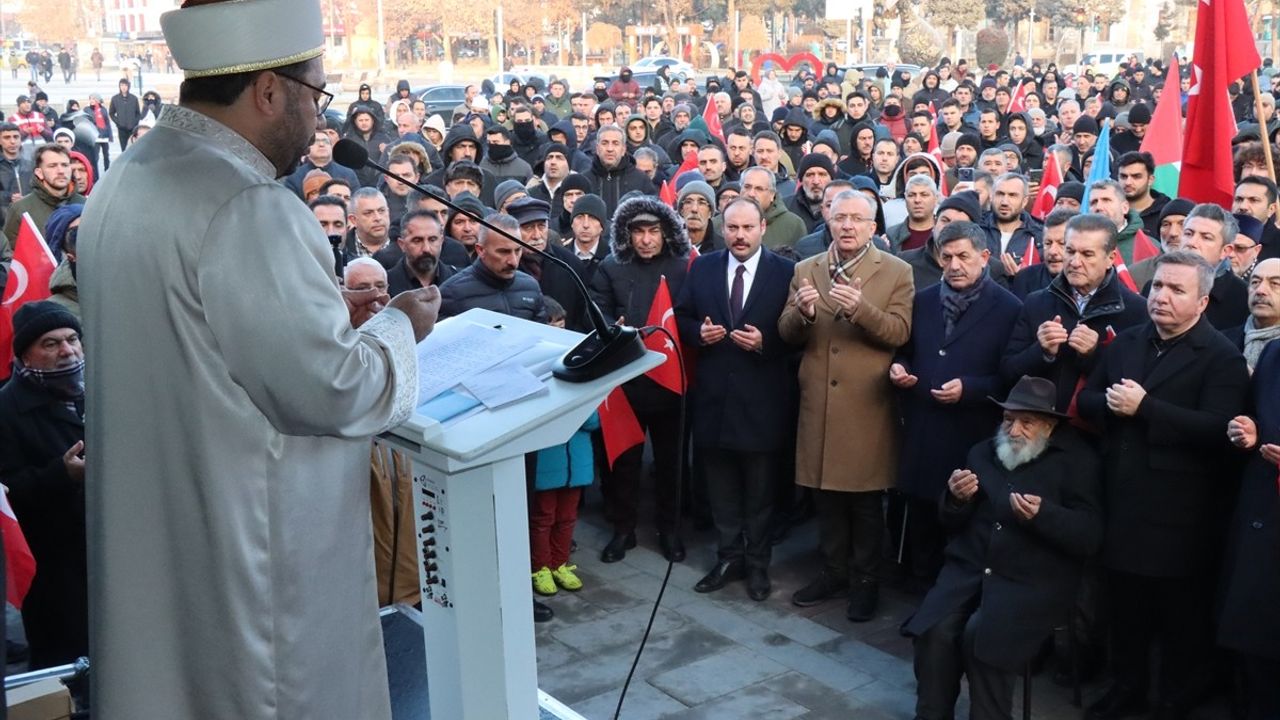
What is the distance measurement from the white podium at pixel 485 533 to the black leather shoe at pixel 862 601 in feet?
11.4

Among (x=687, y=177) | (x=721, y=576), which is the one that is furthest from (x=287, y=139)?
(x=687, y=177)

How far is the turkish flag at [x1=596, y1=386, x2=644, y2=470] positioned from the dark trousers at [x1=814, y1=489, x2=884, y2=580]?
1021mm

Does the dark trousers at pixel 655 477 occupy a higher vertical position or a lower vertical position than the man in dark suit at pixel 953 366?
lower

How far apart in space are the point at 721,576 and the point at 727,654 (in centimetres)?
79

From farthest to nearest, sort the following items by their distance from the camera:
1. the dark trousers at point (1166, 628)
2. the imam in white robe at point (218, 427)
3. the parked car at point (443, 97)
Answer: the parked car at point (443, 97), the dark trousers at point (1166, 628), the imam in white robe at point (218, 427)

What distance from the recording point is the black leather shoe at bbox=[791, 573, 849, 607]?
6172 millimetres

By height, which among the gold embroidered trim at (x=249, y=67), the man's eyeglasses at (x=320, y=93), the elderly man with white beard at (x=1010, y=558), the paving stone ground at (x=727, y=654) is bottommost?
the paving stone ground at (x=727, y=654)

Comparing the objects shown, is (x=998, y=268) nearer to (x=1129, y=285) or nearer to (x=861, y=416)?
(x=1129, y=285)

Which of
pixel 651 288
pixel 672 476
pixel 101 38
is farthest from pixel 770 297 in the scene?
pixel 101 38

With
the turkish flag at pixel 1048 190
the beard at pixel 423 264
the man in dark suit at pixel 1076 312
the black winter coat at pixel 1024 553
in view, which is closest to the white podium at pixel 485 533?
the black winter coat at pixel 1024 553

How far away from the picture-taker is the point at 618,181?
36.0 ft

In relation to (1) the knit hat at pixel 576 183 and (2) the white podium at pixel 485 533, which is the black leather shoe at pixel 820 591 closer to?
(2) the white podium at pixel 485 533

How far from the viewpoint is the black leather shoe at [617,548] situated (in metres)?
6.75

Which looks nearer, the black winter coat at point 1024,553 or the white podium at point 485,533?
the white podium at point 485,533
